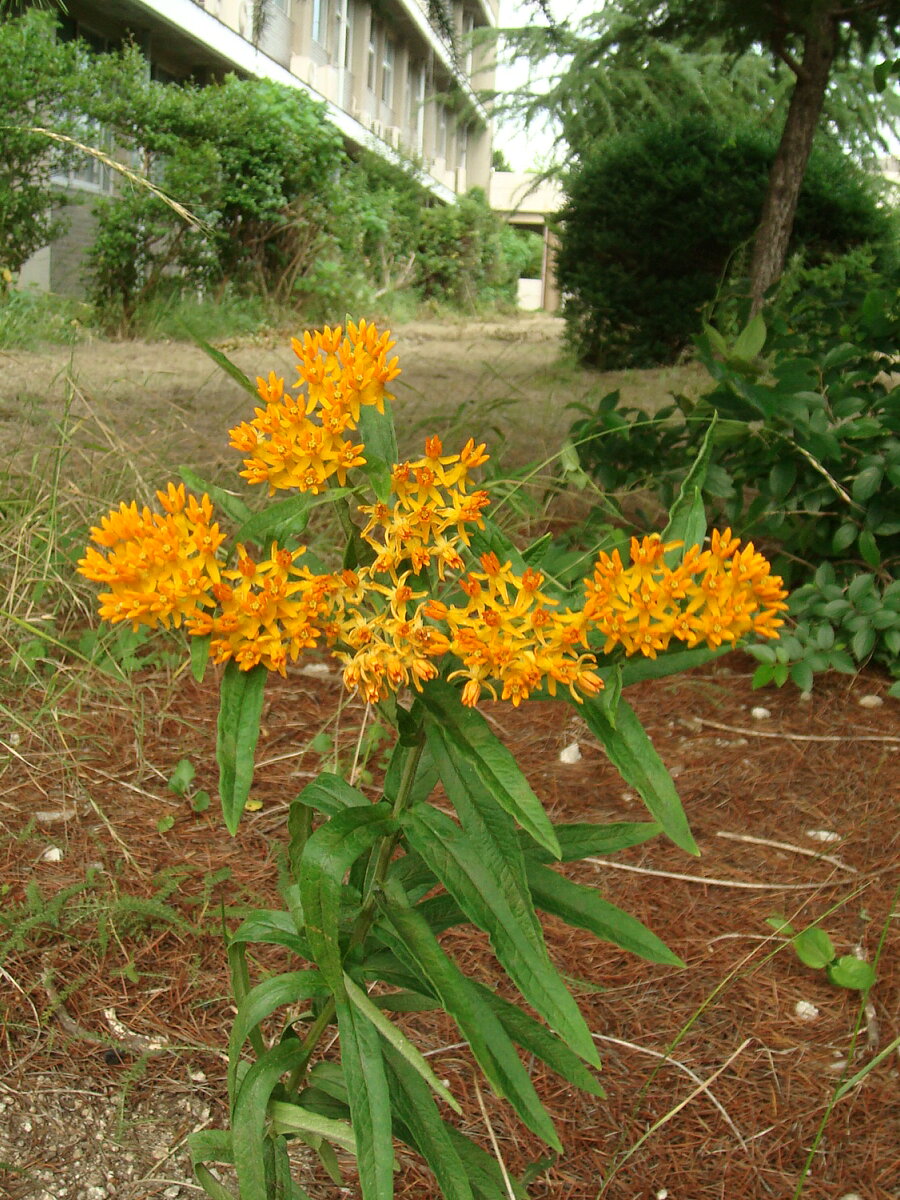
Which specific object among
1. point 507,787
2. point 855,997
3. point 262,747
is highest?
point 507,787

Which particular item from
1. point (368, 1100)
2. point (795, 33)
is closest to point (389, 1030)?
point (368, 1100)

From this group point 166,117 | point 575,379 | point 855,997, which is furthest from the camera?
point 166,117

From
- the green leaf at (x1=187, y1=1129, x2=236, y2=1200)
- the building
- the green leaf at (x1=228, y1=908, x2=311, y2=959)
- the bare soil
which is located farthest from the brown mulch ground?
the building

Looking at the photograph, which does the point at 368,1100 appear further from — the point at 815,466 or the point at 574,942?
the point at 815,466

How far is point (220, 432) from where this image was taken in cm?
462

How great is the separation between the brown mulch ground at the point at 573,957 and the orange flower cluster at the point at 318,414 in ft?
3.02

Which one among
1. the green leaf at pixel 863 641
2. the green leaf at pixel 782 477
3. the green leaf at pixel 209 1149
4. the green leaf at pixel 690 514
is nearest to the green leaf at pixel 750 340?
the green leaf at pixel 782 477

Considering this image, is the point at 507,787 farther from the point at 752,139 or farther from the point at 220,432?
the point at 752,139

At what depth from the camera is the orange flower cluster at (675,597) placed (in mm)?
886

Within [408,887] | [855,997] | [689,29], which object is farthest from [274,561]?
[689,29]

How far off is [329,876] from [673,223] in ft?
29.0

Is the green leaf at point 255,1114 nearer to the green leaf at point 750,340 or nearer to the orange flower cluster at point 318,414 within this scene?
the orange flower cluster at point 318,414

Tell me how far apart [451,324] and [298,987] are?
48.0 ft

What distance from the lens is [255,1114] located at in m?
1.08
